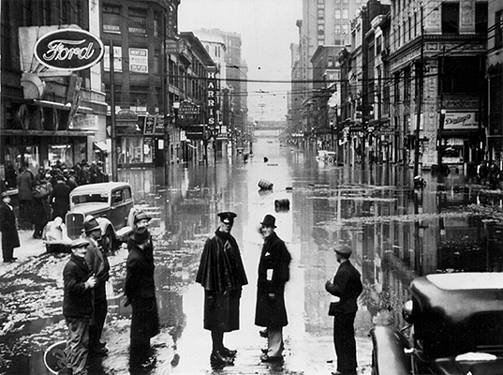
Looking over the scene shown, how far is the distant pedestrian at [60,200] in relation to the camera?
36.5 feet

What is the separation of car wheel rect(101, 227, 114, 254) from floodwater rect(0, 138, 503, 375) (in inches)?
11.5

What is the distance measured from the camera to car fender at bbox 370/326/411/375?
4949mm

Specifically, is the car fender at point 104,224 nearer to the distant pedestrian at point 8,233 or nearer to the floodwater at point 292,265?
the floodwater at point 292,265

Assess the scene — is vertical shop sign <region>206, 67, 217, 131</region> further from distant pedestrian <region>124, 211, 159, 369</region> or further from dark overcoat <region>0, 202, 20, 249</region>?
distant pedestrian <region>124, 211, 159, 369</region>

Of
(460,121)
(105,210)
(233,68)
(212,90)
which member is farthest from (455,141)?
(105,210)

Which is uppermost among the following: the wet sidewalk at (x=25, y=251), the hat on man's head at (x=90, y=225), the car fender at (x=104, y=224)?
the hat on man's head at (x=90, y=225)

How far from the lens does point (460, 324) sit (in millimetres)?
4258

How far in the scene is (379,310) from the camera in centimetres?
927

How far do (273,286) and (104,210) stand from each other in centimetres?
604

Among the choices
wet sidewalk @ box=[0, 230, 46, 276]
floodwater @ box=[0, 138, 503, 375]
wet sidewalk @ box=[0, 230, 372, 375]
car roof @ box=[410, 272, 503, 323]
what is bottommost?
wet sidewalk @ box=[0, 230, 372, 375]

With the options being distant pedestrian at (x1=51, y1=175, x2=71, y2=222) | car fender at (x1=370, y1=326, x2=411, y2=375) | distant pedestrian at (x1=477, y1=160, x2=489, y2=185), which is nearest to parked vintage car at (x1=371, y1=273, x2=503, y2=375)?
car fender at (x1=370, y1=326, x2=411, y2=375)

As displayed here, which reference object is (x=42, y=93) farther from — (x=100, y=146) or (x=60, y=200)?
(x=100, y=146)

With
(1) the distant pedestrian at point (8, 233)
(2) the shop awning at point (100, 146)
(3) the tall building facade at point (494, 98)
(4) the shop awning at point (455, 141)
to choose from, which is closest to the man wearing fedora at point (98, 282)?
(1) the distant pedestrian at point (8, 233)

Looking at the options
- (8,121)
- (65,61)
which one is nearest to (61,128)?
(8,121)
